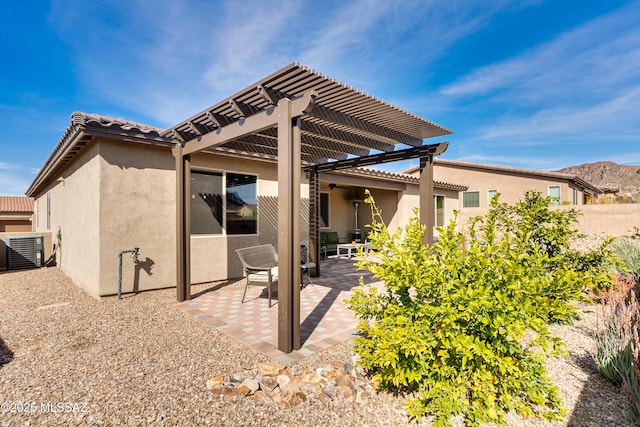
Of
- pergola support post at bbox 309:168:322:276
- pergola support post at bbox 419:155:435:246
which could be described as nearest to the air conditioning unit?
pergola support post at bbox 309:168:322:276

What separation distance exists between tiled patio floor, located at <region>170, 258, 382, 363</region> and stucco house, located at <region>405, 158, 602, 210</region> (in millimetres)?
13473

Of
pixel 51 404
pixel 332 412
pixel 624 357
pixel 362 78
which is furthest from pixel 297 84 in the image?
pixel 362 78

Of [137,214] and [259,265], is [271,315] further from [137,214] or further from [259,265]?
[137,214]

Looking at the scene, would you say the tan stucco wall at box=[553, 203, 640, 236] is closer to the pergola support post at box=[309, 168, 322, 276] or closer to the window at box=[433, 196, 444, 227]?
the window at box=[433, 196, 444, 227]

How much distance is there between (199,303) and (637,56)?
13495mm

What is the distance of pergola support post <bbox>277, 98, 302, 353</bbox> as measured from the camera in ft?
11.3

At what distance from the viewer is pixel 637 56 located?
881 centimetres

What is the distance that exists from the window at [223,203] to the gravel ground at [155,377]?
2.64 meters

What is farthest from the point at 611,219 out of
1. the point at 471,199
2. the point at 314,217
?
the point at 314,217

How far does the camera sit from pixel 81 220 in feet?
22.4

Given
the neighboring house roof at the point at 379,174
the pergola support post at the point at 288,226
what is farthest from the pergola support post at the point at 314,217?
the pergola support post at the point at 288,226

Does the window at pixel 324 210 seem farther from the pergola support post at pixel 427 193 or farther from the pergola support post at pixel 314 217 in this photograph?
the pergola support post at pixel 427 193

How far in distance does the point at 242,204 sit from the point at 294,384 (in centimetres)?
567

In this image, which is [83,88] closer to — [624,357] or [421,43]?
[421,43]
